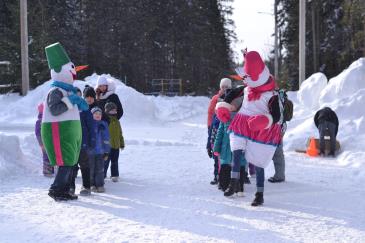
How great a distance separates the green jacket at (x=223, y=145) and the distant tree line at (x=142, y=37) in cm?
2249

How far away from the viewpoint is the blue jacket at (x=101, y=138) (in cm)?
695

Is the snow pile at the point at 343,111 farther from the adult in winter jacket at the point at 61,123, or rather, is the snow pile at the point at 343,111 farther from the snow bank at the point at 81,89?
the snow bank at the point at 81,89

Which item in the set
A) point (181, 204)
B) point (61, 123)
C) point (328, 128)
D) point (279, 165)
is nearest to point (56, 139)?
point (61, 123)

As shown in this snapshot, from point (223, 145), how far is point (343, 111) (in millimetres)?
6618

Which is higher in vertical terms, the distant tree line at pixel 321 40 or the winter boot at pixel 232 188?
the distant tree line at pixel 321 40

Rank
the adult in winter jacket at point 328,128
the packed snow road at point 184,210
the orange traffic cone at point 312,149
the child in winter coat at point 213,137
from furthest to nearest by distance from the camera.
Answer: the orange traffic cone at point 312,149
the adult in winter jacket at point 328,128
the child in winter coat at point 213,137
the packed snow road at point 184,210

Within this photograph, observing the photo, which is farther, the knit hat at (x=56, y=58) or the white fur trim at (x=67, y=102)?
the knit hat at (x=56, y=58)

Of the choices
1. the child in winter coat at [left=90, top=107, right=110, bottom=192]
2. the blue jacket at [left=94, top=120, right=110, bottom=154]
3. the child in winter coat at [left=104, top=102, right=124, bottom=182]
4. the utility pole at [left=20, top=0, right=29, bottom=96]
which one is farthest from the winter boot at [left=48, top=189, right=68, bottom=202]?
the utility pole at [left=20, top=0, right=29, bottom=96]

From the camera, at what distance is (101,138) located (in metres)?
7.02

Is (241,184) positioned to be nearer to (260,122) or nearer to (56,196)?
(260,122)

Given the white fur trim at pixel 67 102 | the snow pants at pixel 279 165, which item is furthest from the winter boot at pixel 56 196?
the snow pants at pixel 279 165

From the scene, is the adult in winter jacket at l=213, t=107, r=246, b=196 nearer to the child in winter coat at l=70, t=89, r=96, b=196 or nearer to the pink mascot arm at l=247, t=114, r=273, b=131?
the pink mascot arm at l=247, t=114, r=273, b=131

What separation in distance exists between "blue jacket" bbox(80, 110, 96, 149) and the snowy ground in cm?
70

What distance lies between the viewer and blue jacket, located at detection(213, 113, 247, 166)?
22.7 ft
